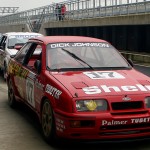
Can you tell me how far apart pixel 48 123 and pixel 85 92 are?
0.83 meters

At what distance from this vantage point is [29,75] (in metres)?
6.79

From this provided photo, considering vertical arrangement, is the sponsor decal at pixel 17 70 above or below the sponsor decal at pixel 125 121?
above

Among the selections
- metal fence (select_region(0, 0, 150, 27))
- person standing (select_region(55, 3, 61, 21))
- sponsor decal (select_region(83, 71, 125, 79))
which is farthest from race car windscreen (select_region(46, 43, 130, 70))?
person standing (select_region(55, 3, 61, 21))

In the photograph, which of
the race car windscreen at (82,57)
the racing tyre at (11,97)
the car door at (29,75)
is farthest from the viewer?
the racing tyre at (11,97)

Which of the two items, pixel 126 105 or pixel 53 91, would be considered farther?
pixel 53 91

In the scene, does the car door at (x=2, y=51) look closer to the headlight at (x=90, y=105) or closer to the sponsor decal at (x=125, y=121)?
the headlight at (x=90, y=105)

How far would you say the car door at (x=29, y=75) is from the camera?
6519 millimetres

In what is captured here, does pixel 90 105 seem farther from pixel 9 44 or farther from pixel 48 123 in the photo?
pixel 9 44

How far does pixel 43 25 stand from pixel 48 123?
1307 inches

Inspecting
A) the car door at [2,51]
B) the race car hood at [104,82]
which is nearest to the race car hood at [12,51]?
the car door at [2,51]

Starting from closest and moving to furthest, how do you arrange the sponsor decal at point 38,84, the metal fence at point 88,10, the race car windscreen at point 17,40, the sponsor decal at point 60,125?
the sponsor decal at point 60,125 → the sponsor decal at point 38,84 → the race car windscreen at point 17,40 → the metal fence at point 88,10

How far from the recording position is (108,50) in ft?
22.5

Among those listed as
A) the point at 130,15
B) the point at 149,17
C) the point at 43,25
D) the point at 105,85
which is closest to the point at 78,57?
the point at 105,85

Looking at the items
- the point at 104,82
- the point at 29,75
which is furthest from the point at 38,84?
the point at 104,82
